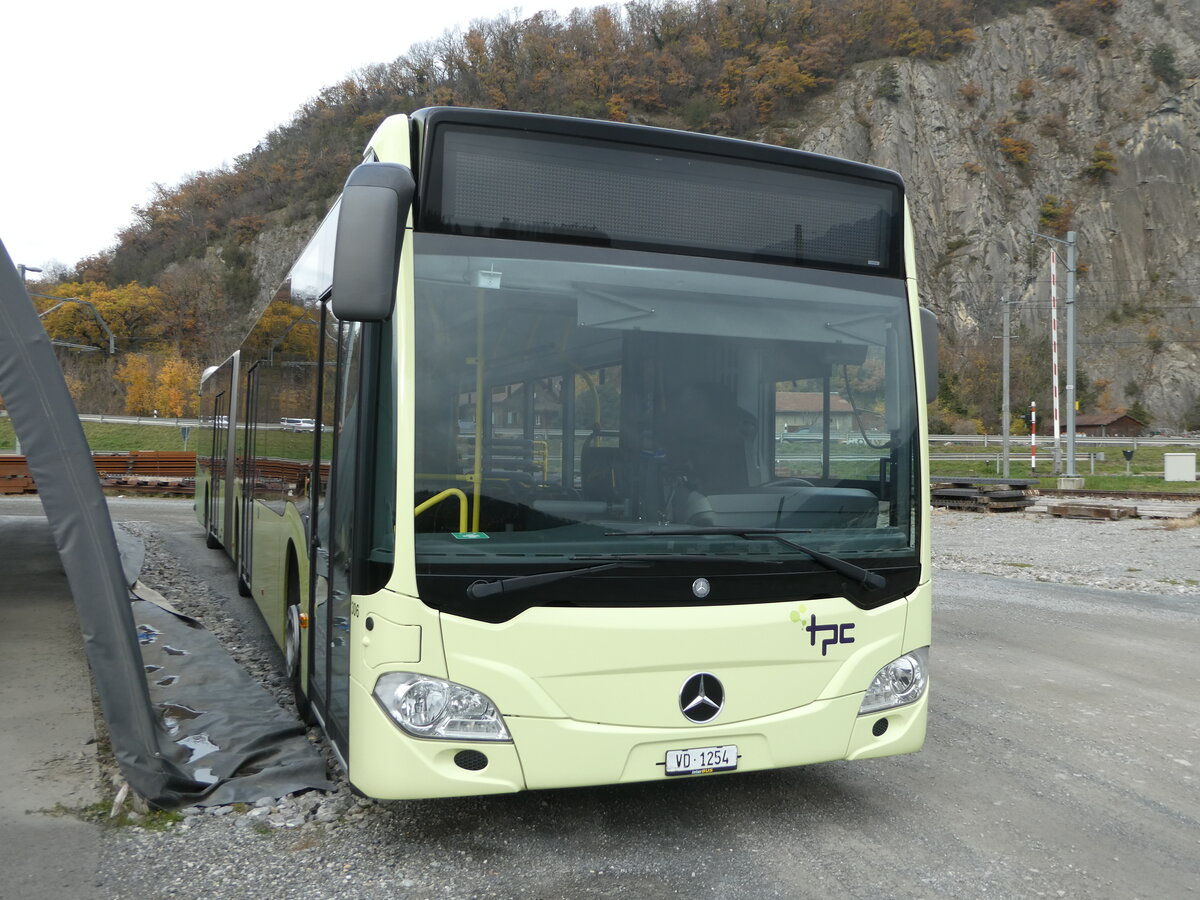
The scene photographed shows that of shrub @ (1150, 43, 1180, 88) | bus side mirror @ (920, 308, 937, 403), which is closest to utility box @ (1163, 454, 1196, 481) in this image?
bus side mirror @ (920, 308, 937, 403)

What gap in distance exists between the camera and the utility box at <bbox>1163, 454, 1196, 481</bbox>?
33719mm

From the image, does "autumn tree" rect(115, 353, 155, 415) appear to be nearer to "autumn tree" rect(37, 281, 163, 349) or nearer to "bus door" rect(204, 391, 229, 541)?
"autumn tree" rect(37, 281, 163, 349)

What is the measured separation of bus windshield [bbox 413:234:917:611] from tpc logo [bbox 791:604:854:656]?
169mm

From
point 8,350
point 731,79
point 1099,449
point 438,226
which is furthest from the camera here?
point 731,79

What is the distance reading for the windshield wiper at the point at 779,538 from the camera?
4.05m

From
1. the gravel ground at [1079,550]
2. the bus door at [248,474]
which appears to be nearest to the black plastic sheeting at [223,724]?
the bus door at [248,474]

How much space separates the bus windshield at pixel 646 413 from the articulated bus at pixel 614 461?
11mm

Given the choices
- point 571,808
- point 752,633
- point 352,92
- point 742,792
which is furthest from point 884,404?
point 352,92

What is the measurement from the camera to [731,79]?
10994cm

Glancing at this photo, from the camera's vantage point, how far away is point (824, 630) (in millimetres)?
4246

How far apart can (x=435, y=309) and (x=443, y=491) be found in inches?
27.2

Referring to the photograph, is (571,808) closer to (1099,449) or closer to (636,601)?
(636,601)

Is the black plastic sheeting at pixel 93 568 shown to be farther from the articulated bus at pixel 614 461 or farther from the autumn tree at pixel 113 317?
the autumn tree at pixel 113 317

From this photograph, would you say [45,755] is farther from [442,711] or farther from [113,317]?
[113,317]
